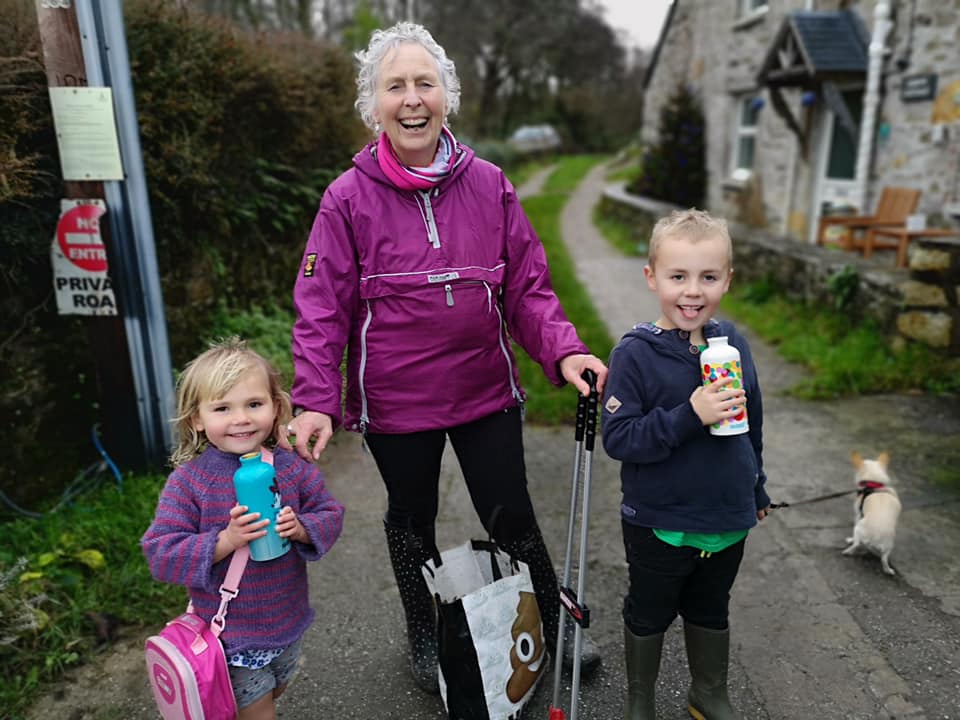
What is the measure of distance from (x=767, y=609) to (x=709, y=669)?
35.1 inches

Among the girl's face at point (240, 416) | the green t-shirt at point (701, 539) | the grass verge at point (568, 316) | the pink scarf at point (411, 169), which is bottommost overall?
the grass verge at point (568, 316)

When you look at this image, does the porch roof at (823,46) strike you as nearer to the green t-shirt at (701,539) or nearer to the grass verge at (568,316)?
the grass verge at (568,316)

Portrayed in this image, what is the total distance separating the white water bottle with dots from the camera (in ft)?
6.51

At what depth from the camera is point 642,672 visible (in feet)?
7.85

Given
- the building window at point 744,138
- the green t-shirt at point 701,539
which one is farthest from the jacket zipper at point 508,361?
the building window at point 744,138

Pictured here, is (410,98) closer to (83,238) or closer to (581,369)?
(581,369)

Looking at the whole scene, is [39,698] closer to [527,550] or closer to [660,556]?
[527,550]

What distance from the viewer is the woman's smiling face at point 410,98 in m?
2.30

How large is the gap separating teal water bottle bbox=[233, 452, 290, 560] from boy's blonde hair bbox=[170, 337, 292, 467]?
0.20 metres

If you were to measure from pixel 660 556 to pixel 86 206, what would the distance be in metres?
3.15

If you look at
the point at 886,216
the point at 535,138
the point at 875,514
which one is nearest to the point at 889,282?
the point at 886,216

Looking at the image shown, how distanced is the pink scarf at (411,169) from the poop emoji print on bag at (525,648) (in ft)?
4.35

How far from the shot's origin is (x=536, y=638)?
8.34 feet

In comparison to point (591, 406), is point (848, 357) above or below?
below
